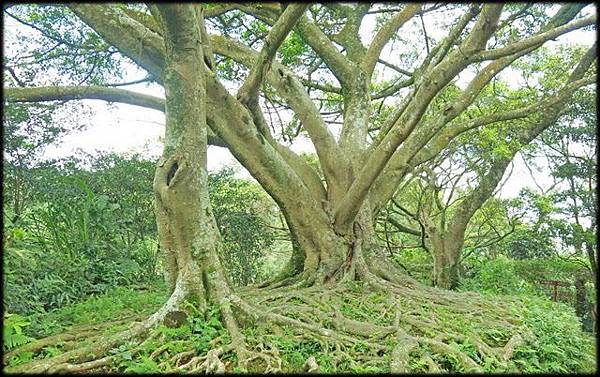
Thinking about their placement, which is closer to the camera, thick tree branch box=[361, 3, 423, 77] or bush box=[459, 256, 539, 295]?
thick tree branch box=[361, 3, 423, 77]

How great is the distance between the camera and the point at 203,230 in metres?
3.79

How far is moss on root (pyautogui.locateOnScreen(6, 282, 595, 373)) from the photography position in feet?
9.48

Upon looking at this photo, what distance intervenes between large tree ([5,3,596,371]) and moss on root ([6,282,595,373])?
0.15 feet

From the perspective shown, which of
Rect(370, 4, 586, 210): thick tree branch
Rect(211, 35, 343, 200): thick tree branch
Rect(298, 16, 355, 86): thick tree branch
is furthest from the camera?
Rect(298, 16, 355, 86): thick tree branch

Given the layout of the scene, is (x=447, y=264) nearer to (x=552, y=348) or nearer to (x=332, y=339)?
(x=552, y=348)

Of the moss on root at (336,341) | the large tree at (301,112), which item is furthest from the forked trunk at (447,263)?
the moss on root at (336,341)

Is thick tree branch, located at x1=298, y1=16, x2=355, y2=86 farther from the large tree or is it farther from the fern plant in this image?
the fern plant

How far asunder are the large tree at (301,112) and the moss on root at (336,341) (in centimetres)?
4

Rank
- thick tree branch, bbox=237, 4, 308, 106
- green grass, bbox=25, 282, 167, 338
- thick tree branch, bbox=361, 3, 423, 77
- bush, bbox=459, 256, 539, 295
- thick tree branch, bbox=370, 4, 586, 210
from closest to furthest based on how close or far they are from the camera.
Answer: green grass, bbox=25, 282, 167, 338 → thick tree branch, bbox=237, 4, 308, 106 → thick tree branch, bbox=370, 4, 586, 210 → thick tree branch, bbox=361, 3, 423, 77 → bush, bbox=459, 256, 539, 295

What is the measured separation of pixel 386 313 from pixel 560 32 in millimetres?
3091

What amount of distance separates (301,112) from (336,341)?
405cm

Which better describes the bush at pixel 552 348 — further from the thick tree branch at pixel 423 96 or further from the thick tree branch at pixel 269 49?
Answer: the thick tree branch at pixel 269 49

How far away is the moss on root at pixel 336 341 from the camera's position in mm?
2889

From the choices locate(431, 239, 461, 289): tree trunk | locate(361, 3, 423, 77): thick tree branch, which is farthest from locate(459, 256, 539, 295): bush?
locate(361, 3, 423, 77): thick tree branch
